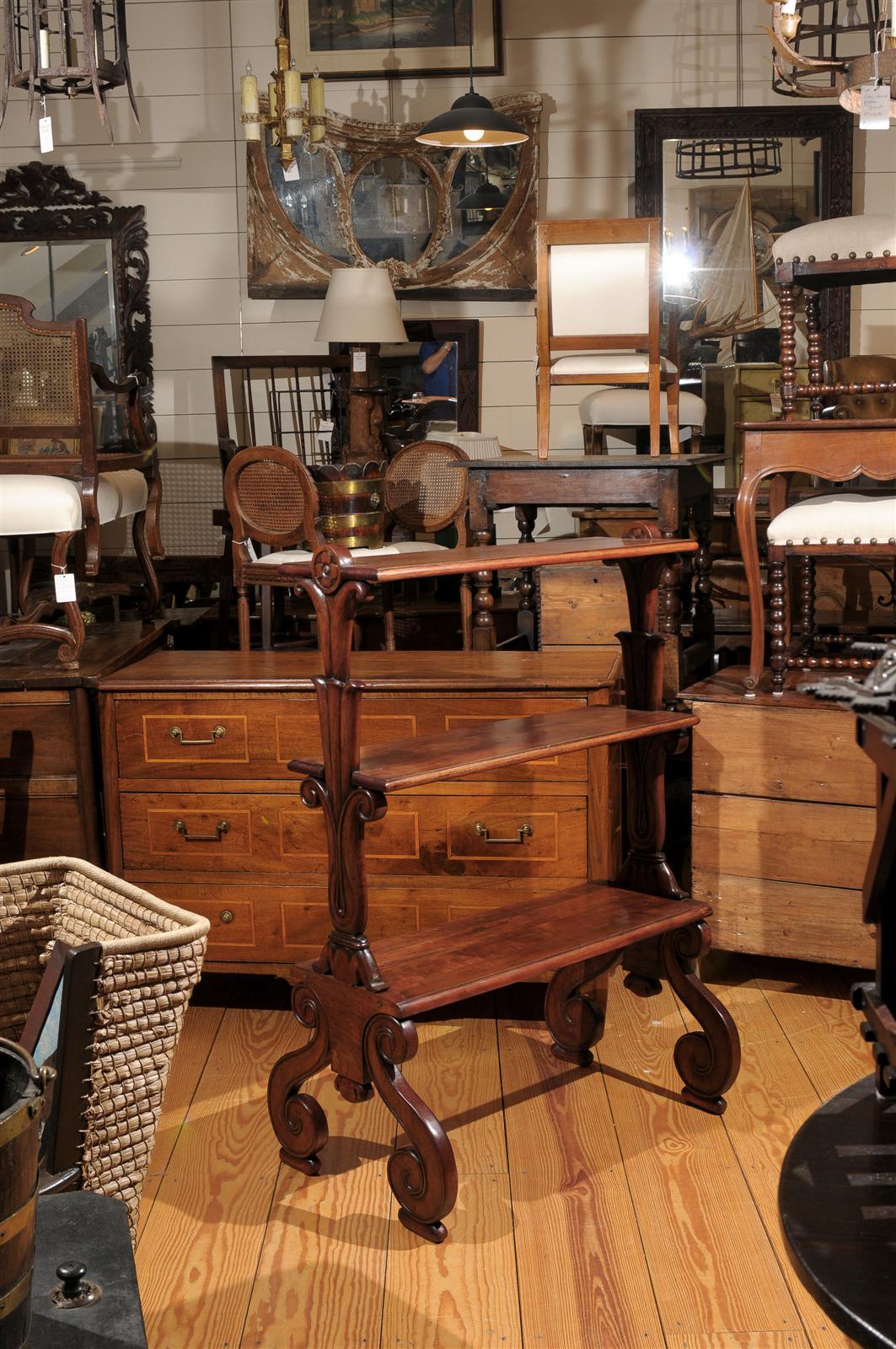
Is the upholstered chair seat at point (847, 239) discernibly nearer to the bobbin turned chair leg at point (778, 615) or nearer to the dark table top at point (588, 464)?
the dark table top at point (588, 464)

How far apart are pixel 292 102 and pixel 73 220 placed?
186cm

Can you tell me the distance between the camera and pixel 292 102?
563 centimetres

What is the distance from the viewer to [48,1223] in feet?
4.71

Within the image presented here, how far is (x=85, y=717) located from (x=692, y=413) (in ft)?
11.3

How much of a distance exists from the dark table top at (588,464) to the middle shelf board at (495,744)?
1260 millimetres

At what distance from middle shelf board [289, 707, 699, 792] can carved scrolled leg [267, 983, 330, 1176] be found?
501 millimetres

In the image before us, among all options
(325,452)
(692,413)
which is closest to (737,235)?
(692,413)

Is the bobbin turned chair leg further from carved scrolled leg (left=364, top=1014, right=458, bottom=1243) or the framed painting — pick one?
the framed painting

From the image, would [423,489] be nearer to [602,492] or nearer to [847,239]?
[602,492]

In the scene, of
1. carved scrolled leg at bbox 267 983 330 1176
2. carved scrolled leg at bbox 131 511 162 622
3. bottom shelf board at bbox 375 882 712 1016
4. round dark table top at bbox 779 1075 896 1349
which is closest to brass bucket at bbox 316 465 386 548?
carved scrolled leg at bbox 131 511 162 622

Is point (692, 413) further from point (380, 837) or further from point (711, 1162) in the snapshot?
point (711, 1162)

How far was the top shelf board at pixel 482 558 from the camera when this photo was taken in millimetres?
2516

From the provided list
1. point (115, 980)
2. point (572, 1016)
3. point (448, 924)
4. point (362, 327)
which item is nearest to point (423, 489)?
point (362, 327)

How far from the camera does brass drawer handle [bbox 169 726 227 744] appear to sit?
3.54 m
